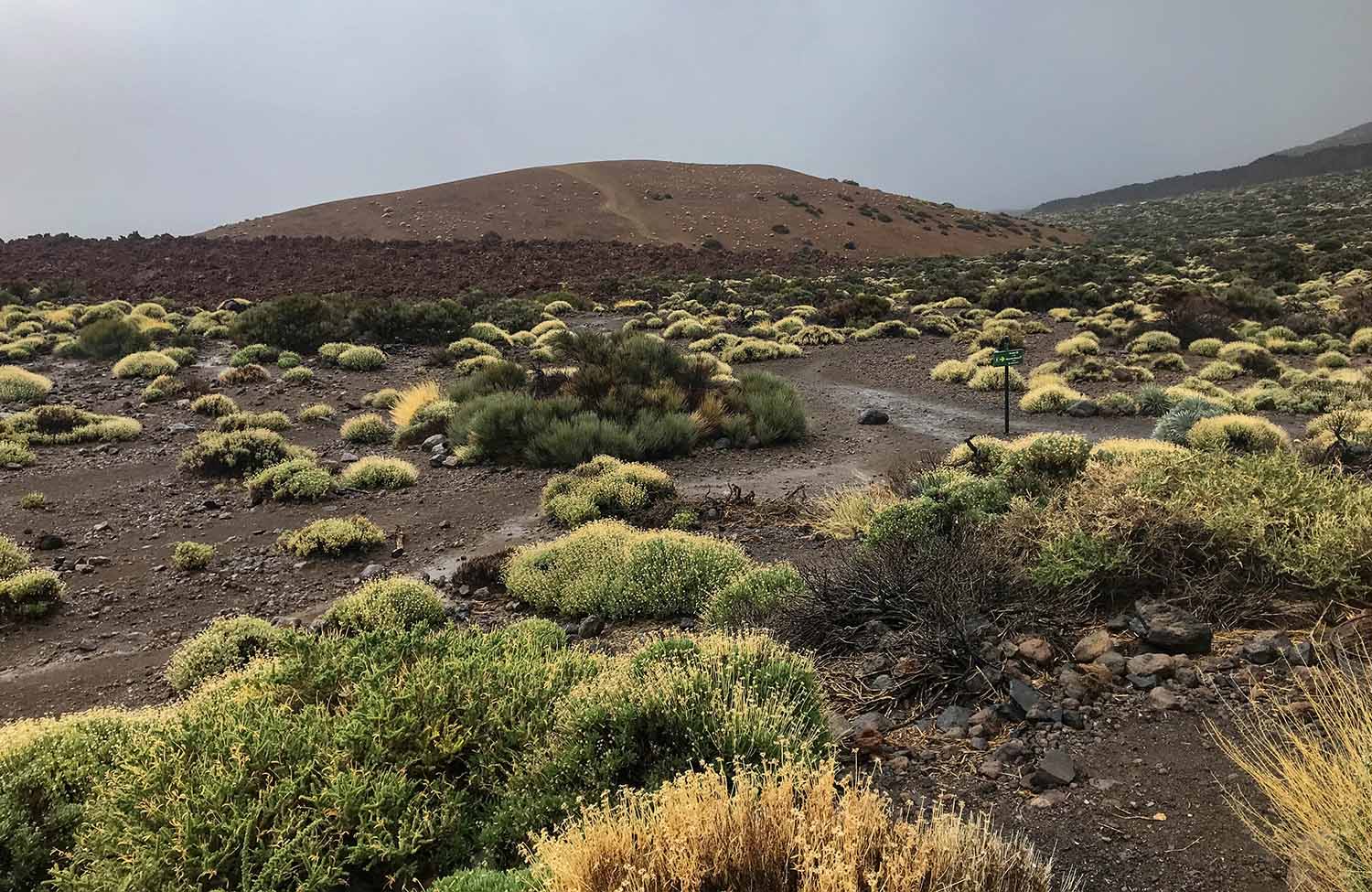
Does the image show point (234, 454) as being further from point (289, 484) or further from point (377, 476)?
point (377, 476)

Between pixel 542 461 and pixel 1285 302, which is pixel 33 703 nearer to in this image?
pixel 542 461

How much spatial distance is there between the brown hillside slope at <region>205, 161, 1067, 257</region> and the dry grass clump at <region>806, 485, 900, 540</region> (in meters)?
44.0

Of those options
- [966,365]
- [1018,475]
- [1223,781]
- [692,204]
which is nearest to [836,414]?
[966,365]

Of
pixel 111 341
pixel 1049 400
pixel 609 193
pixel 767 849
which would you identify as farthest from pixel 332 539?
pixel 609 193

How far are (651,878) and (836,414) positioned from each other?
512 inches

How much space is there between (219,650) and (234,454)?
6.08 metres

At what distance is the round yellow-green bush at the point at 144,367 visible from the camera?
16438 mm

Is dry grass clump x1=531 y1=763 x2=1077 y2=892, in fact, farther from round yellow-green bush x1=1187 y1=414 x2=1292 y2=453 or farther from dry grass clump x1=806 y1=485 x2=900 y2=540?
round yellow-green bush x1=1187 y1=414 x2=1292 y2=453

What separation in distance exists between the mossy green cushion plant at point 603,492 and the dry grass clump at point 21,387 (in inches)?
481

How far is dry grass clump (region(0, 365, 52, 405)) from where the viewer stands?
46.5 ft

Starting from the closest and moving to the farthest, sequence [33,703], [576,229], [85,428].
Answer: [33,703] → [85,428] → [576,229]

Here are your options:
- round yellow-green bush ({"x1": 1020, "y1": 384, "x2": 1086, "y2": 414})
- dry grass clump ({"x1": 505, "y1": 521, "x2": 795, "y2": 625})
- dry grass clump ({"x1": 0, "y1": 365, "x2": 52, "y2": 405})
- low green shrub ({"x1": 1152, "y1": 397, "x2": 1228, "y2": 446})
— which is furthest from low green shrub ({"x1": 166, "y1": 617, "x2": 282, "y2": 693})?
round yellow-green bush ({"x1": 1020, "y1": 384, "x2": 1086, "y2": 414})

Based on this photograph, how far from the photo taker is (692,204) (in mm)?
58656

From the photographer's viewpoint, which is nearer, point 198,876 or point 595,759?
point 198,876
